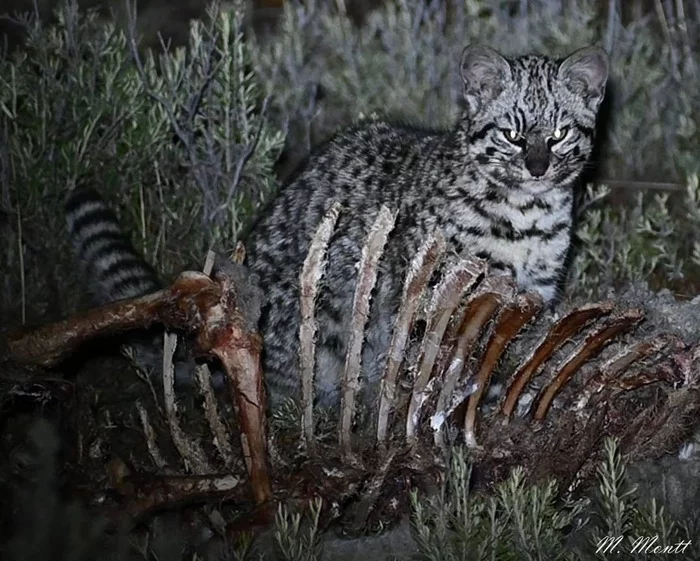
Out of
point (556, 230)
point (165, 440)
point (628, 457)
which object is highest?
point (556, 230)

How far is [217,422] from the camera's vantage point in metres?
3.82

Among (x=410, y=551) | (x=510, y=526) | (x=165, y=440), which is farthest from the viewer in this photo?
(x=165, y=440)

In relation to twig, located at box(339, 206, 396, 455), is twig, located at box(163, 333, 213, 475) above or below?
below

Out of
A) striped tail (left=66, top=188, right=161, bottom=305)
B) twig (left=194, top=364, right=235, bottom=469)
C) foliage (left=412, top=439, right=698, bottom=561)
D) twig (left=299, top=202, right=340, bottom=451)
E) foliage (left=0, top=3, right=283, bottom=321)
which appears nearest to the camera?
foliage (left=412, top=439, right=698, bottom=561)

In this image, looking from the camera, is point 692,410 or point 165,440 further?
point 165,440

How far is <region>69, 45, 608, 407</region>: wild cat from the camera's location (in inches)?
185

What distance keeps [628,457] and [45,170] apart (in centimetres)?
309

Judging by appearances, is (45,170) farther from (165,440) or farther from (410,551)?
(410,551)

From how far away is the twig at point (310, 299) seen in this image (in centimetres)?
352

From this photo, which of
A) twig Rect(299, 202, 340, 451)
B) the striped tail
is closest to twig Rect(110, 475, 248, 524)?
twig Rect(299, 202, 340, 451)

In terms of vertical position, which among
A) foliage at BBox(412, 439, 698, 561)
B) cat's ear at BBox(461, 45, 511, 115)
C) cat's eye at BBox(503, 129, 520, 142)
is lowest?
foliage at BBox(412, 439, 698, 561)

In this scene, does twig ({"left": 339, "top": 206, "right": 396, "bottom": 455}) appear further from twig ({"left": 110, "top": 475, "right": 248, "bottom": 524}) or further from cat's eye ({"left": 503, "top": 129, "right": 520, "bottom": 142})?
cat's eye ({"left": 503, "top": 129, "right": 520, "bottom": 142})

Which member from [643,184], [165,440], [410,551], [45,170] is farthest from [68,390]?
[643,184]

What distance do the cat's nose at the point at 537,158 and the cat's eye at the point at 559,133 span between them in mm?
71
